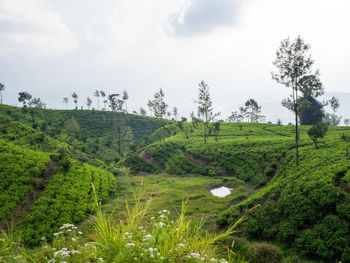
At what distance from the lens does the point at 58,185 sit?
55.1ft

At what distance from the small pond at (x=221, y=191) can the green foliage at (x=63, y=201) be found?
1173 cm

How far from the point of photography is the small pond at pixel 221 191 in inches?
772

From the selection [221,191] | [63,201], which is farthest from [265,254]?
[63,201]

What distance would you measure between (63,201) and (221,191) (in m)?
15.7

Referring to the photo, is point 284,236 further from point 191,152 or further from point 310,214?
point 191,152

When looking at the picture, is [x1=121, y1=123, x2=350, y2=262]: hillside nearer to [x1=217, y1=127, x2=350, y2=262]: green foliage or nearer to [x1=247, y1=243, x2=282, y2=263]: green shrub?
[x1=217, y1=127, x2=350, y2=262]: green foliage

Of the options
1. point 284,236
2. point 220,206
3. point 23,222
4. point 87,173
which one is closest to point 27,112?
point 87,173

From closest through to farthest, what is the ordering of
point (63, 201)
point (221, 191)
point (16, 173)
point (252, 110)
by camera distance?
1. point (63, 201)
2. point (16, 173)
3. point (221, 191)
4. point (252, 110)

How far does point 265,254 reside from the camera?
29.2 feet

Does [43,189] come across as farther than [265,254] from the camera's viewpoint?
Yes

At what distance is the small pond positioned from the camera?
1960 cm

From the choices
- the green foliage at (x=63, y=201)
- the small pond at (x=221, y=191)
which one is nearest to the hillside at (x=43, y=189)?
the green foliage at (x=63, y=201)

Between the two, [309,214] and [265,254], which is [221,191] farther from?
[265,254]

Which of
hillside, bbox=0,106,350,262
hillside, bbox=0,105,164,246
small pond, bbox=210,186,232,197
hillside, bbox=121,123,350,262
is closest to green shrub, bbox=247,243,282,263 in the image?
hillside, bbox=0,106,350,262
